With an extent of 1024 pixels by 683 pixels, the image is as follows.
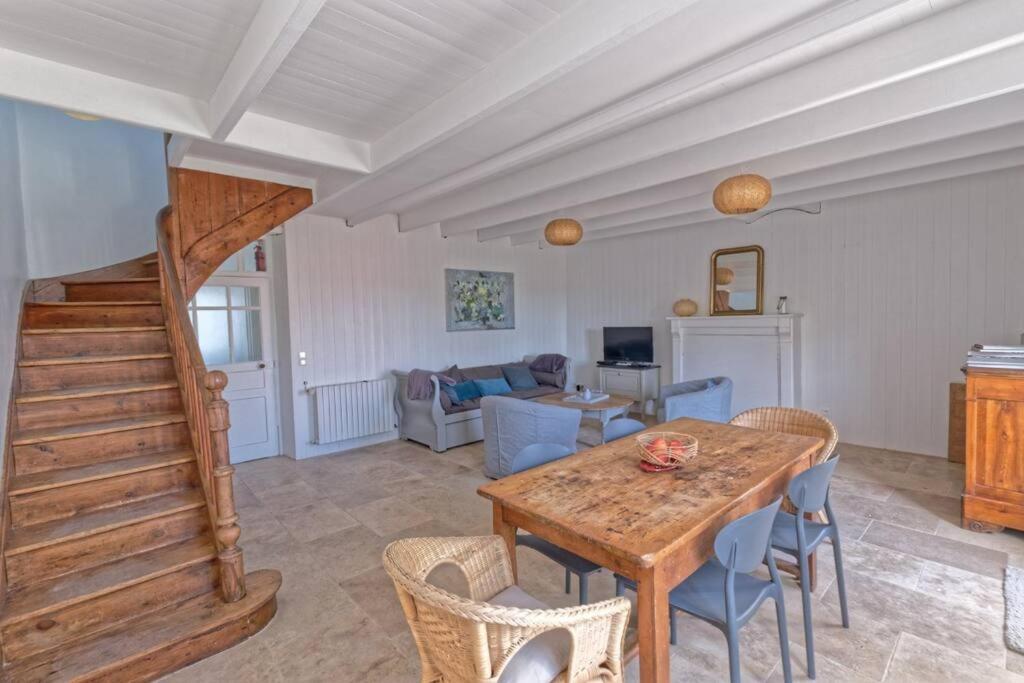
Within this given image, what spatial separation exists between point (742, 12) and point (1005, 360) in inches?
114

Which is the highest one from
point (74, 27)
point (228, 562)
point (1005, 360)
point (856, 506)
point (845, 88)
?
point (74, 27)

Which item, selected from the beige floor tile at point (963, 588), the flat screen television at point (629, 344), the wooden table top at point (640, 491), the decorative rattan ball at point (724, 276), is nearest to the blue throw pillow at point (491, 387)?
the flat screen television at point (629, 344)

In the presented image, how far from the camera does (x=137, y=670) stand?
2010 mm

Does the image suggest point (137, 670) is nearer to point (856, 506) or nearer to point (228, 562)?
point (228, 562)

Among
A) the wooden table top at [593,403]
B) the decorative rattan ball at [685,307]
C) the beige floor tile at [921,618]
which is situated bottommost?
the beige floor tile at [921,618]

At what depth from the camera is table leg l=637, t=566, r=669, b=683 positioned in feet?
4.63

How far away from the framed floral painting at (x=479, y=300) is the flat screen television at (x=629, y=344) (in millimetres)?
1505

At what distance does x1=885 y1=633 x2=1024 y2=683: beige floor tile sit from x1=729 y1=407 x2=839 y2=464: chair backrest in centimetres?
85

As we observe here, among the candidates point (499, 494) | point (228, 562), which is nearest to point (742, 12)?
point (499, 494)

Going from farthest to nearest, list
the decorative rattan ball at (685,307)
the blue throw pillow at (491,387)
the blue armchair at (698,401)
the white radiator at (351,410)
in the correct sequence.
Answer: the decorative rattan ball at (685,307), the blue throw pillow at (491,387), the white radiator at (351,410), the blue armchair at (698,401)

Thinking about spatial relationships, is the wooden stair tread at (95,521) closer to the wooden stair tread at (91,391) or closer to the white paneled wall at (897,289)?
the wooden stair tread at (91,391)

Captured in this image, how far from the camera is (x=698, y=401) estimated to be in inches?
169

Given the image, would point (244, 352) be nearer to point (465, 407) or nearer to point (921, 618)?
point (465, 407)

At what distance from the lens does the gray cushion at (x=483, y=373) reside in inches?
250
